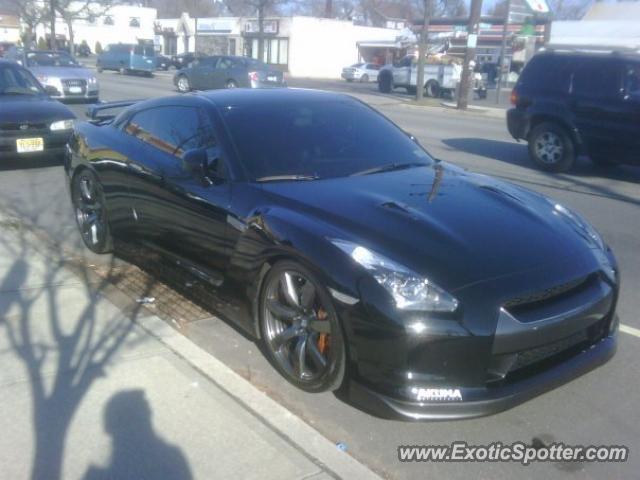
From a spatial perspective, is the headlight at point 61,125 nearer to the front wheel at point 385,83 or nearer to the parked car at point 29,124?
the parked car at point 29,124

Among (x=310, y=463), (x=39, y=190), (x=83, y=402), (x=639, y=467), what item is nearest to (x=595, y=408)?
(x=639, y=467)

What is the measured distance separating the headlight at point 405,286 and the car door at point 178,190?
1216 mm

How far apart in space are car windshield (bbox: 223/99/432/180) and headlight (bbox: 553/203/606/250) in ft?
3.48

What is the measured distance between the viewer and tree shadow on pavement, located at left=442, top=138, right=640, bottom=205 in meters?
9.87

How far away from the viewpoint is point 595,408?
12.5 feet

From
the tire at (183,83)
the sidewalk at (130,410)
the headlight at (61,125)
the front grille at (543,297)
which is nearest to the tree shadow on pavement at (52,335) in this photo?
the sidewalk at (130,410)

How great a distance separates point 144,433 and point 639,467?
→ 232cm

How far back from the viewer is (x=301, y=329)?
3.85 meters


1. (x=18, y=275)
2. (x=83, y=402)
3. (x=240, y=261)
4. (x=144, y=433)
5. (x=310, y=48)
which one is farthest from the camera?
(x=310, y=48)

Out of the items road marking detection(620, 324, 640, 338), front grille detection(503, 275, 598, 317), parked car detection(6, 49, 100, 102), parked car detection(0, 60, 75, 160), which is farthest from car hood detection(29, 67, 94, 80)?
front grille detection(503, 275, 598, 317)

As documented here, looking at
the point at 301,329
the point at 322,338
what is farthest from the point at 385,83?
the point at 322,338

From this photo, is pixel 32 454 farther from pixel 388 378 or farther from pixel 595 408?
pixel 595 408

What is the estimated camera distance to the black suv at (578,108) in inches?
415

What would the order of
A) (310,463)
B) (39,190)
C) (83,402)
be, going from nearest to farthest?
(310,463)
(83,402)
(39,190)
